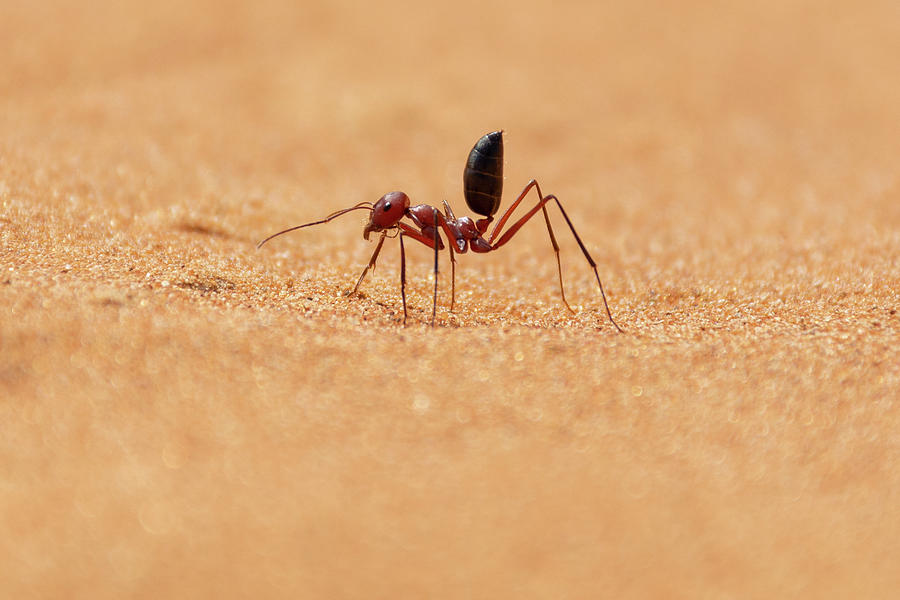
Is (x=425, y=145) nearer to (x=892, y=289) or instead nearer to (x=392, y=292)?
(x=392, y=292)

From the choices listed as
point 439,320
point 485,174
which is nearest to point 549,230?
point 485,174

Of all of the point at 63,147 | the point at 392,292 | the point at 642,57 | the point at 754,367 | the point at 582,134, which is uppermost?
the point at 642,57

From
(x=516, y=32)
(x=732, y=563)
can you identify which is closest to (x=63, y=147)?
(x=516, y=32)

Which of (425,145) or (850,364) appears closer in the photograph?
(850,364)

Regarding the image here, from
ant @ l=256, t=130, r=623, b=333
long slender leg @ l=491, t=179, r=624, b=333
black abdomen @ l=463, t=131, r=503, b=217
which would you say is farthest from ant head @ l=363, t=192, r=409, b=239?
long slender leg @ l=491, t=179, r=624, b=333

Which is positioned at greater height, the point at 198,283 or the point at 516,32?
the point at 516,32

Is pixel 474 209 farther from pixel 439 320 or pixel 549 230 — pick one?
pixel 439 320
